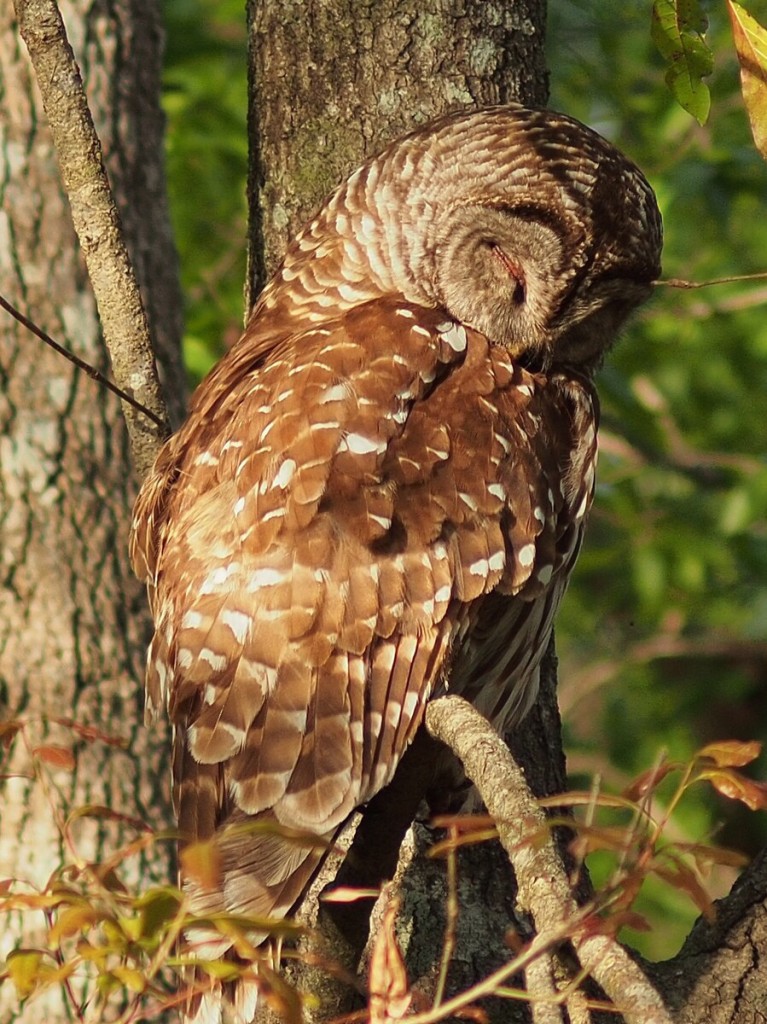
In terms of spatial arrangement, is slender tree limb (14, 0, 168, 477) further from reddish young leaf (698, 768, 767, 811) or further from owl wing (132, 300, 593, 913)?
reddish young leaf (698, 768, 767, 811)

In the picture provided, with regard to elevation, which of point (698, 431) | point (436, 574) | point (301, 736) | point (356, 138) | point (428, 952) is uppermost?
point (356, 138)

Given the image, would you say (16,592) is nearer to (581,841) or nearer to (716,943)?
(716,943)

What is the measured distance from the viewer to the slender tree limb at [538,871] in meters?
1.67

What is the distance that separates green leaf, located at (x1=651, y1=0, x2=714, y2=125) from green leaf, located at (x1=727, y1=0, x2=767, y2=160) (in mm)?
113

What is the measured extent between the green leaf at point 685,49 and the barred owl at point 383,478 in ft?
1.89

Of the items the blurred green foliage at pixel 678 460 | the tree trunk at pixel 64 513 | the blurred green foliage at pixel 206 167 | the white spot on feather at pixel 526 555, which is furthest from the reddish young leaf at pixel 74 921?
the blurred green foliage at pixel 206 167

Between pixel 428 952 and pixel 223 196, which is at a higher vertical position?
pixel 223 196

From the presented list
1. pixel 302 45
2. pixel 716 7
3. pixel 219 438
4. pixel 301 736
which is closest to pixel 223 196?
pixel 716 7

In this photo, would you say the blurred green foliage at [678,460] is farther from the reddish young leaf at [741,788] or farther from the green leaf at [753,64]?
the reddish young leaf at [741,788]

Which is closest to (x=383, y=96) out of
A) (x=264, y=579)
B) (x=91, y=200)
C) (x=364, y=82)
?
(x=364, y=82)

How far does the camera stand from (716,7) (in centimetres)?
485

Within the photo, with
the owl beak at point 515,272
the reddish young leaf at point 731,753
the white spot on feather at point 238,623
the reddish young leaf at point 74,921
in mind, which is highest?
the owl beak at point 515,272

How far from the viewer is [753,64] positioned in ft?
7.67

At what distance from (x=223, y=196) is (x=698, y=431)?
3.43 meters
